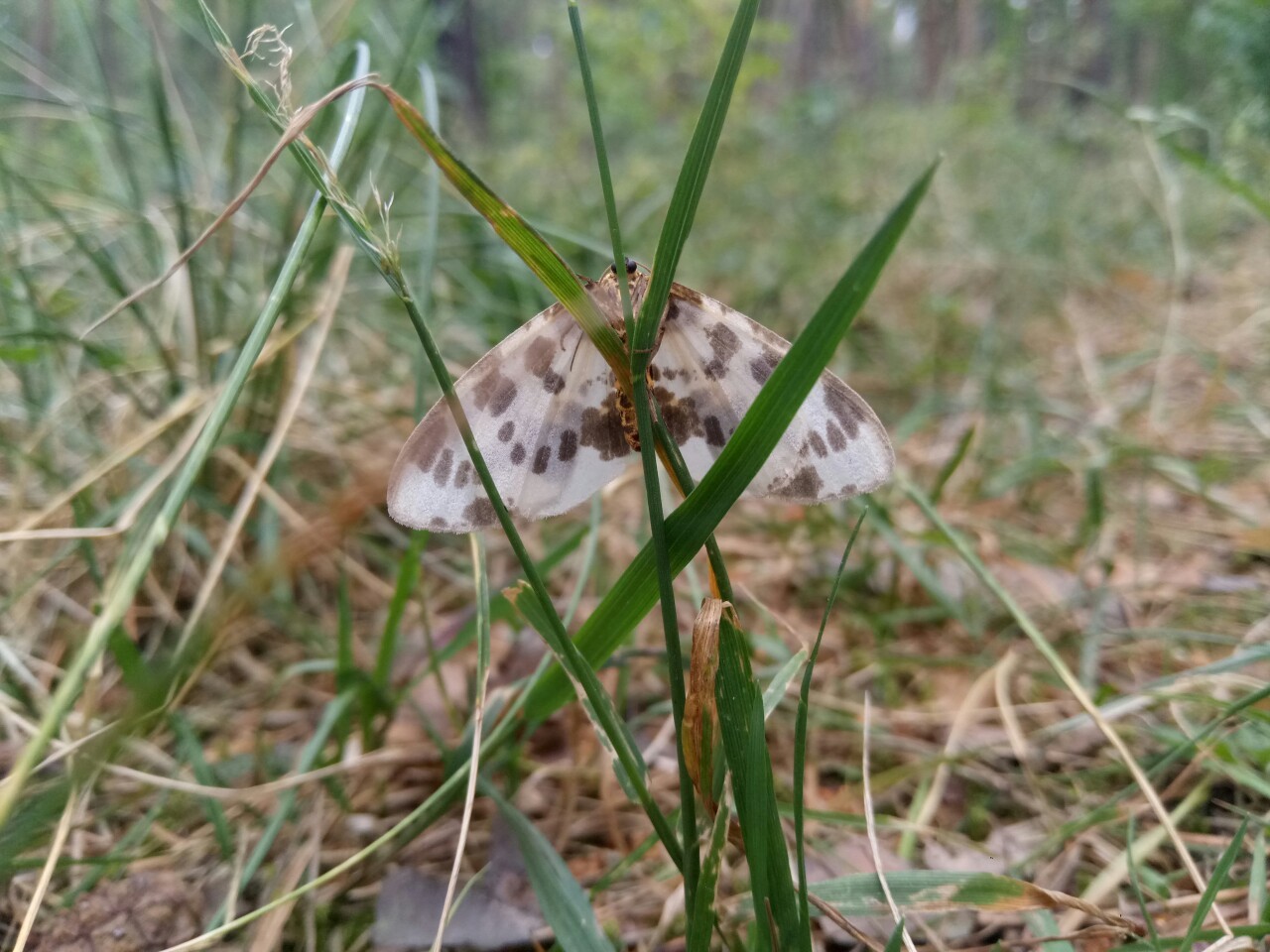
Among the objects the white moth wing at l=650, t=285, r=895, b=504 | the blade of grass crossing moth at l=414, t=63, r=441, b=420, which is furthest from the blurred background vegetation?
the white moth wing at l=650, t=285, r=895, b=504

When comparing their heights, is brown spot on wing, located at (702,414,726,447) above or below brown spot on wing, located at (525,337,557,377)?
below

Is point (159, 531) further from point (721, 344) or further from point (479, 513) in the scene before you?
point (721, 344)

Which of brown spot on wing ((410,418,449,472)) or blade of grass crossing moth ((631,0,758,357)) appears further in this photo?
brown spot on wing ((410,418,449,472))

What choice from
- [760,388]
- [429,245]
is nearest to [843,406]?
[760,388]

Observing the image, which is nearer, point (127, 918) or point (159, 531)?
point (159, 531)

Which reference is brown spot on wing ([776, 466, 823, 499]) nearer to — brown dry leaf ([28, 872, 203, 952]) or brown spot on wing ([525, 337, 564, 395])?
brown spot on wing ([525, 337, 564, 395])
